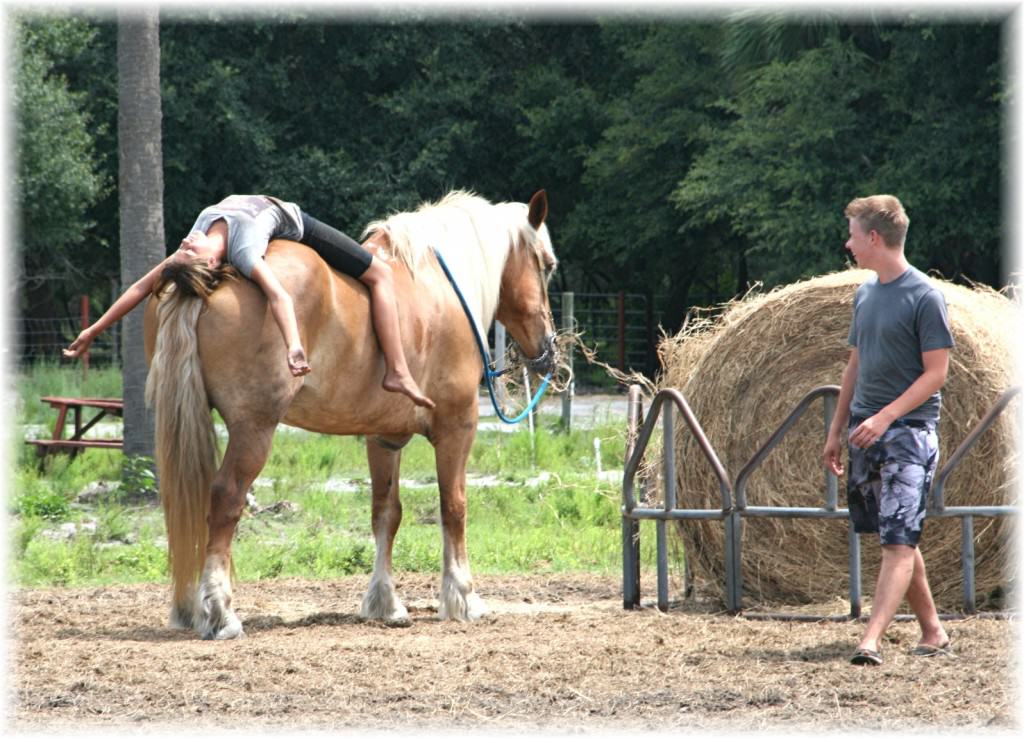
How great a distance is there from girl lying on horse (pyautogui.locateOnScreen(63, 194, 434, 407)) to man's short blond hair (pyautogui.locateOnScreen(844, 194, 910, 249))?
2050mm

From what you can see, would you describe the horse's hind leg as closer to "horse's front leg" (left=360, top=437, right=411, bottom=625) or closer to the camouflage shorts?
"horse's front leg" (left=360, top=437, right=411, bottom=625)

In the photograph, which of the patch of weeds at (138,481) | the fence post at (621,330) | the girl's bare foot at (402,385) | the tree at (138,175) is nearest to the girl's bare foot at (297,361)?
the girl's bare foot at (402,385)

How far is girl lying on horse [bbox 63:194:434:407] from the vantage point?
18.0 ft

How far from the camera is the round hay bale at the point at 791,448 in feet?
21.0

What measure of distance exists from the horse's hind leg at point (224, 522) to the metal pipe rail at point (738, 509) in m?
1.83

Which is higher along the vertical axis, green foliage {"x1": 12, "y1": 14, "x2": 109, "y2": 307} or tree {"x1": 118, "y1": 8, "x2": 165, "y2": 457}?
green foliage {"x1": 12, "y1": 14, "x2": 109, "y2": 307}

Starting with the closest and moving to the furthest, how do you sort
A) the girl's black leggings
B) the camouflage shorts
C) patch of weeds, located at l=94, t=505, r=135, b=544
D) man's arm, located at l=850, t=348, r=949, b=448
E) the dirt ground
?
the dirt ground → man's arm, located at l=850, t=348, r=949, b=448 → the camouflage shorts → the girl's black leggings → patch of weeds, located at l=94, t=505, r=135, b=544

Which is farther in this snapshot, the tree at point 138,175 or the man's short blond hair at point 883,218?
the tree at point 138,175

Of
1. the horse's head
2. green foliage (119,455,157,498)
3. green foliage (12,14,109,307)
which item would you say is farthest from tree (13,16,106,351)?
the horse's head

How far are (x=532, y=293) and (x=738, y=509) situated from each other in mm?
1675

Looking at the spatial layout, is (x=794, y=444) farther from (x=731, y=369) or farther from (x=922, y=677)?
(x=922, y=677)

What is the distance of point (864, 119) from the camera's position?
747 inches

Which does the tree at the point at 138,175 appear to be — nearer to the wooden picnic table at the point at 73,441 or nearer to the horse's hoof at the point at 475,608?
the wooden picnic table at the point at 73,441

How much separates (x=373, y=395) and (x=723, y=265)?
82.5ft
